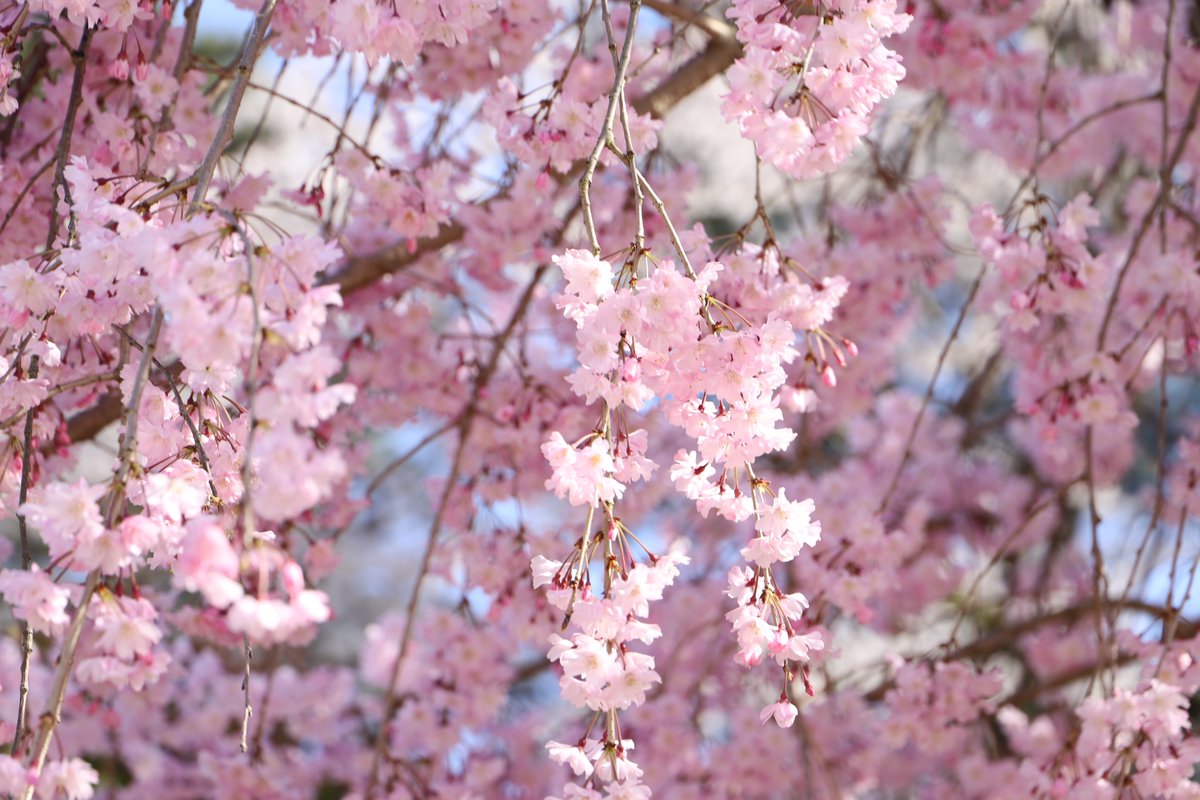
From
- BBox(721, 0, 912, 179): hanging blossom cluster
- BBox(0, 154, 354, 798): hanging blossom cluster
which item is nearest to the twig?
BBox(0, 154, 354, 798): hanging blossom cluster

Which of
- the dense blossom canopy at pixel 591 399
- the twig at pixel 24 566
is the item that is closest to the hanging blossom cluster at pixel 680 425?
the dense blossom canopy at pixel 591 399

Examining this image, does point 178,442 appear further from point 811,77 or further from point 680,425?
point 811,77

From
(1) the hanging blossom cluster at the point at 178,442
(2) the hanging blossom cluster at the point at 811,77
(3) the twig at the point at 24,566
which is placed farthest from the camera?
(2) the hanging blossom cluster at the point at 811,77

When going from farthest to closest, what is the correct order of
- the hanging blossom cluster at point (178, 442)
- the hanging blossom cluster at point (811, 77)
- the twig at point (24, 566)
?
1. the hanging blossom cluster at point (811, 77)
2. the twig at point (24, 566)
3. the hanging blossom cluster at point (178, 442)

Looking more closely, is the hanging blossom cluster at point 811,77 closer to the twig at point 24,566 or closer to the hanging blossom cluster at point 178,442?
the hanging blossom cluster at point 178,442

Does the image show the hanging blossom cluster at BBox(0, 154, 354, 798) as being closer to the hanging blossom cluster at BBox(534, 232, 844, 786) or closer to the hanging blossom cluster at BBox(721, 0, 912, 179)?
the hanging blossom cluster at BBox(534, 232, 844, 786)

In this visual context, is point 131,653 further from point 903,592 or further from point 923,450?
point 923,450

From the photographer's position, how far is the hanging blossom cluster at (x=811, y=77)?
1461 millimetres

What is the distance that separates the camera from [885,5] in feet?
4.81

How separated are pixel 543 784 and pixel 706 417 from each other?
7.40 feet

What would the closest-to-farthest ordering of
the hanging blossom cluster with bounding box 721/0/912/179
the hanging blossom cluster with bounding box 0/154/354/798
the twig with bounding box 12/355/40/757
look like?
the hanging blossom cluster with bounding box 0/154/354/798
the twig with bounding box 12/355/40/757
the hanging blossom cluster with bounding box 721/0/912/179

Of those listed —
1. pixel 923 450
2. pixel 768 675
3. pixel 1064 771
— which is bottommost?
pixel 1064 771

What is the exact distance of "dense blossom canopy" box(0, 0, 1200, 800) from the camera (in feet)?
4.01

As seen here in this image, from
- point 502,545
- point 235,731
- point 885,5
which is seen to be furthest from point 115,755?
point 885,5
